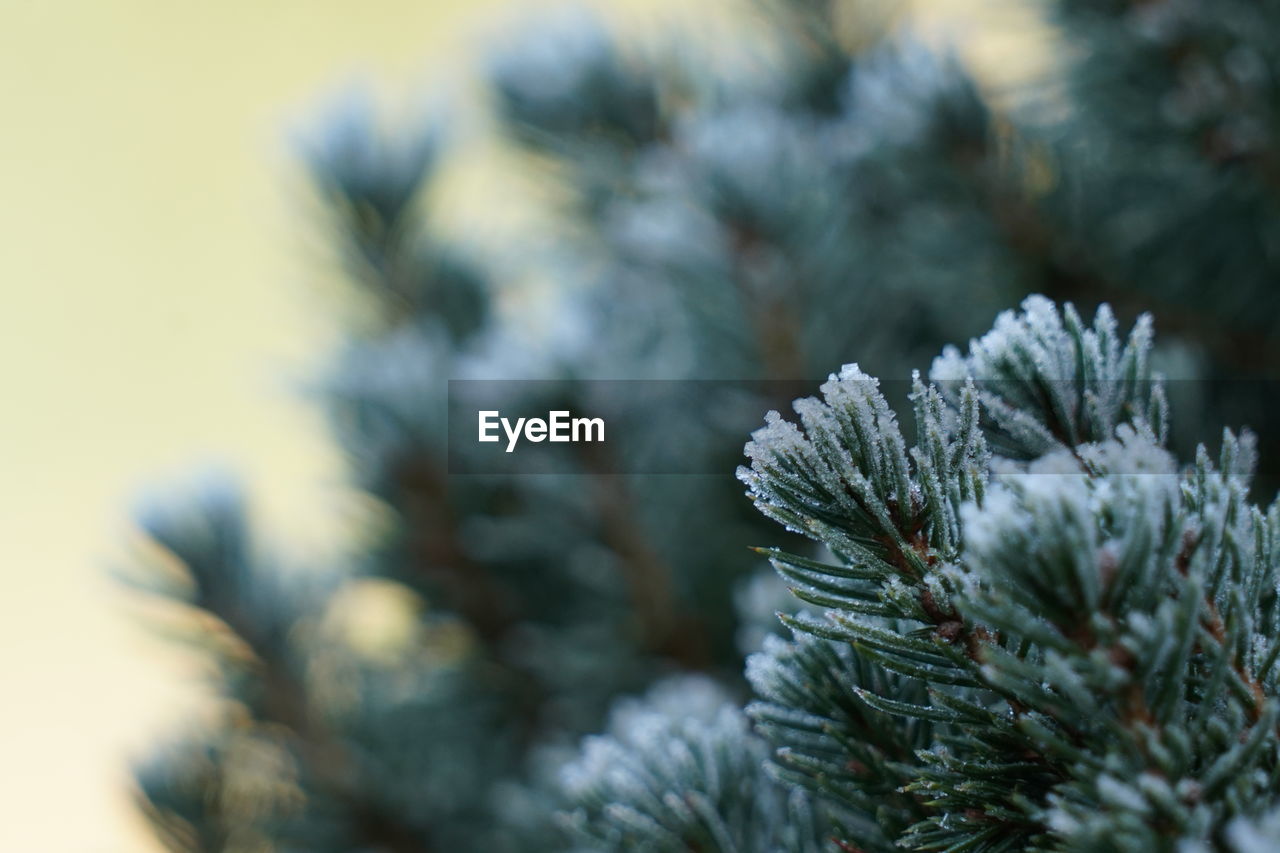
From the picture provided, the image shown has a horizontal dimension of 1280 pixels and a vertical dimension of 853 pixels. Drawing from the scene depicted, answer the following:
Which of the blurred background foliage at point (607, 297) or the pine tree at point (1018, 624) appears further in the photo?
the blurred background foliage at point (607, 297)

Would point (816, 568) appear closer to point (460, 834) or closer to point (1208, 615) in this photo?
point (1208, 615)

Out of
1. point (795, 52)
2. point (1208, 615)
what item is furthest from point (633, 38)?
point (1208, 615)
